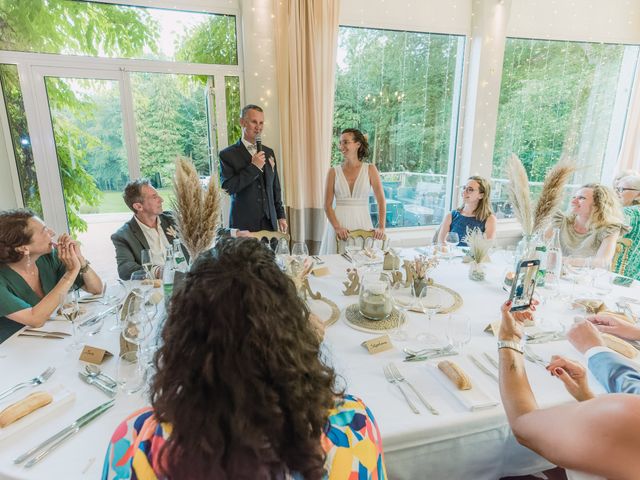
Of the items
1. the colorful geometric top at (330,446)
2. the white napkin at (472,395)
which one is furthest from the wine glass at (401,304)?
the colorful geometric top at (330,446)

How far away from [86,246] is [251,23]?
8.56 ft

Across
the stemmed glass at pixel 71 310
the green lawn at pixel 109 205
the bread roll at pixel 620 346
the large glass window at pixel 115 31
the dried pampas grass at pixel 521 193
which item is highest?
the large glass window at pixel 115 31

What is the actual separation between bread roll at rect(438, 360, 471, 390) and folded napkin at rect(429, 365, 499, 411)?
0.04ft

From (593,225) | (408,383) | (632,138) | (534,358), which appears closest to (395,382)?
(408,383)

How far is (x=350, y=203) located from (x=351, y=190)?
12 centimetres

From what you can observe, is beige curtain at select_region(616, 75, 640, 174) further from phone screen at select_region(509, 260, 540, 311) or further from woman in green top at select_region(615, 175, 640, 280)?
phone screen at select_region(509, 260, 540, 311)

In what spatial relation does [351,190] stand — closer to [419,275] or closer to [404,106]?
[404,106]

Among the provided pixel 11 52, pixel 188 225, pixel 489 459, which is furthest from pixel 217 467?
pixel 11 52

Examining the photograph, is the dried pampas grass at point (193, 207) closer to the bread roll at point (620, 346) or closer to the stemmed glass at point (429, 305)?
the stemmed glass at point (429, 305)

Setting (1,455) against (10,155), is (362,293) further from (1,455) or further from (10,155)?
(10,155)

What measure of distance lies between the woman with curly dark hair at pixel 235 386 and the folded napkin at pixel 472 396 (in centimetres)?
51

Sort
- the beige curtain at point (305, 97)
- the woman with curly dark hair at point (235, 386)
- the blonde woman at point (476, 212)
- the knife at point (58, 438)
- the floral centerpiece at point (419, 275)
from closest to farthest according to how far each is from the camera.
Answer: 1. the woman with curly dark hair at point (235, 386)
2. the knife at point (58, 438)
3. the floral centerpiece at point (419, 275)
4. the blonde woman at point (476, 212)
5. the beige curtain at point (305, 97)

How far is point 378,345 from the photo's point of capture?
128cm

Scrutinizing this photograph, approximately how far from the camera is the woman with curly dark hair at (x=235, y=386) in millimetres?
553
